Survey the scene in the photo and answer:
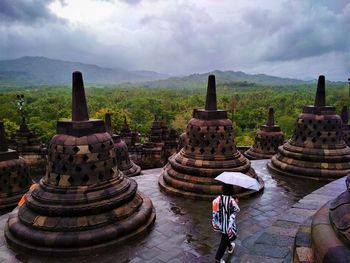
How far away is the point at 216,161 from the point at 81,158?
4386 millimetres

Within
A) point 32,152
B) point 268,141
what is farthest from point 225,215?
point 32,152

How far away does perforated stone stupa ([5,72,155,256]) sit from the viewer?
6.16 metres

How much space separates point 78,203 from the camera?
646cm

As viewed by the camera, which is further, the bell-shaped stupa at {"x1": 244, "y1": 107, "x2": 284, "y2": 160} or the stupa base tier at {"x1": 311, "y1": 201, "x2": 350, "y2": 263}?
the bell-shaped stupa at {"x1": 244, "y1": 107, "x2": 284, "y2": 160}

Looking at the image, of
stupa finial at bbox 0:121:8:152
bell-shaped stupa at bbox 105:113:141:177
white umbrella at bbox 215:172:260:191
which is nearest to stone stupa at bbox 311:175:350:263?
white umbrella at bbox 215:172:260:191

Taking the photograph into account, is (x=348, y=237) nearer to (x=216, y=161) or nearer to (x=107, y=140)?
(x=107, y=140)

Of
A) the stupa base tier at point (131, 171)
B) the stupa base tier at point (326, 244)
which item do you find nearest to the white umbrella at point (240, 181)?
the stupa base tier at point (326, 244)

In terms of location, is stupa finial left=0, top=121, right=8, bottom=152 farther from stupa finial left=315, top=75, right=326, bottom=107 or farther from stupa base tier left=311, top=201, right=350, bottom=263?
stupa finial left=315, top=75, right=326, bottom=107

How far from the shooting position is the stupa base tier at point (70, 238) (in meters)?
6.02

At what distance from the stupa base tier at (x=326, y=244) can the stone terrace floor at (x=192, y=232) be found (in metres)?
1.24

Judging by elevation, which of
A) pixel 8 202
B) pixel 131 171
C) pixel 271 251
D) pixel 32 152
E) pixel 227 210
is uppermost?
pixel 227 210

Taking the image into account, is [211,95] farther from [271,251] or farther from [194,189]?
[271,251]

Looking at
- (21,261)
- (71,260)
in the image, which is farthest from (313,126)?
(21,261)

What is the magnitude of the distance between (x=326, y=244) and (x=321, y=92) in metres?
9.19
